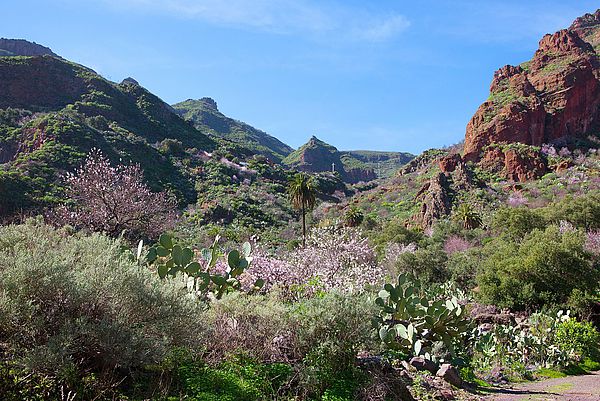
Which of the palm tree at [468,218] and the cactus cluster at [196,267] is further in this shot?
the palm tree at [468,218]

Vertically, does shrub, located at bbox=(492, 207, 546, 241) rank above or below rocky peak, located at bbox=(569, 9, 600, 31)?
below

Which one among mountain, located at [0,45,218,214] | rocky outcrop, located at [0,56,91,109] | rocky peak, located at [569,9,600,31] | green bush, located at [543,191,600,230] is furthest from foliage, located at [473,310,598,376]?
rocky peak, located at [569,9,600,31]

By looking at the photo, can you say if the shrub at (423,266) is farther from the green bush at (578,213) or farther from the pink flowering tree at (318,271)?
the green bush at (578,213)

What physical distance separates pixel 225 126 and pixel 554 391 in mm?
120304

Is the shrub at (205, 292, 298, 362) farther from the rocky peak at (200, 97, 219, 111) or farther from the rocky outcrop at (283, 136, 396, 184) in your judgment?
the rocky peak at (200, 97, 219, 111)

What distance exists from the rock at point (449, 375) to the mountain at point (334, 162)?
311 feet

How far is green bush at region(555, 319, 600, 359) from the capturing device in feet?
39.4

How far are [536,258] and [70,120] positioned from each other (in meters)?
43.8

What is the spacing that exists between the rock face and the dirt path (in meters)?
44.7

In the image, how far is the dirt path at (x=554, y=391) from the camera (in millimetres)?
7199

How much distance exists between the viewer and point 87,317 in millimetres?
4652

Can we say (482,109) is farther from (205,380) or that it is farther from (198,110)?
(198,110)

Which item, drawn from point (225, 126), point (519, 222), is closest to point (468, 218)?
point (519, 222)

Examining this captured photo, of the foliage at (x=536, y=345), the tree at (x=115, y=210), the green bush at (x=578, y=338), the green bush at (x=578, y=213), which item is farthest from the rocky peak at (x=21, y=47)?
the green bush at (x=578, y=338)
